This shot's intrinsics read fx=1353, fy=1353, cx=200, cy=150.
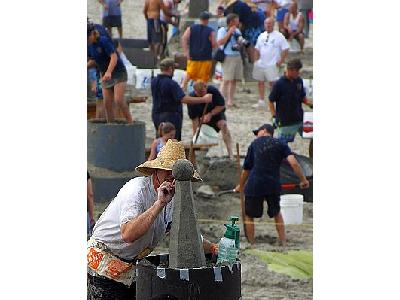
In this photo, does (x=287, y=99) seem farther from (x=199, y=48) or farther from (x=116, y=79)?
(x=116, y=79)

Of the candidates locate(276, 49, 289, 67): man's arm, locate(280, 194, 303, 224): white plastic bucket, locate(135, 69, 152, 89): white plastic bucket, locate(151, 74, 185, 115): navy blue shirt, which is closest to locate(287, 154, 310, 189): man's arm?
locate(280, 194, 303, 224): white plastic bucket

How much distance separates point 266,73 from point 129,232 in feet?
20.6

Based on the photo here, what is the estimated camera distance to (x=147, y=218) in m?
7.09

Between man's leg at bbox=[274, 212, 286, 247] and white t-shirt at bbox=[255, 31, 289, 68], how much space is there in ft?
4.86

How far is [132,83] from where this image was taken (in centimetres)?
1330

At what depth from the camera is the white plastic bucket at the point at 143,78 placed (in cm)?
1324

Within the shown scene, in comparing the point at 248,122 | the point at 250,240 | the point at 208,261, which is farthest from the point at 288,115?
the point at 208,261

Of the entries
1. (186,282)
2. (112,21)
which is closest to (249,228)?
(112,21)

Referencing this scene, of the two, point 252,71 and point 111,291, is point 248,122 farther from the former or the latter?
point 111,291

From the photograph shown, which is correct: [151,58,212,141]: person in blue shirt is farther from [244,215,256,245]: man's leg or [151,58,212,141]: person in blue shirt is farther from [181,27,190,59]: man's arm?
[244,215,256,245]: man's leg

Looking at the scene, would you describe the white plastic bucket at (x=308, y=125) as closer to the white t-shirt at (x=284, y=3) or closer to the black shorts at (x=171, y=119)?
the white t-shirt at (x=284, y=3)

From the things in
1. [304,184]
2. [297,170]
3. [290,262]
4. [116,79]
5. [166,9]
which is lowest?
[290,262]

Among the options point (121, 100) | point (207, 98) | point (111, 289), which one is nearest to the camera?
point (111, 289)

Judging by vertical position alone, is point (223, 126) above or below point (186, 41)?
below
